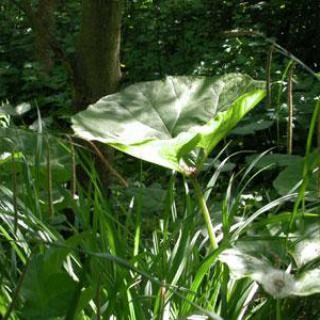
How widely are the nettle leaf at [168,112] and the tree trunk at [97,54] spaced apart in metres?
0.83

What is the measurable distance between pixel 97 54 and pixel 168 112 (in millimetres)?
937

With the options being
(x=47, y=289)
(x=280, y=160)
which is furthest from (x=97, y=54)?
(x=47, y=289)

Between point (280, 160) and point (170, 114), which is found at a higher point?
point (170, 114)

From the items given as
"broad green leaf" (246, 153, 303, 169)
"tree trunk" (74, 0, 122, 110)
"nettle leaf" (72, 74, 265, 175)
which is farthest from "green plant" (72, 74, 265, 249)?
"tree trunk" (74, 0, 122, 110)

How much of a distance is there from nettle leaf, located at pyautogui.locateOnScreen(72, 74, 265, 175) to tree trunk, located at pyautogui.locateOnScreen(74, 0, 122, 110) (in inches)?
32.5

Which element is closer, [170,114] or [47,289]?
[47,289]

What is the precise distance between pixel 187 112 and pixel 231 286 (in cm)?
36

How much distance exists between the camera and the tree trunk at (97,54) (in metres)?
2.27

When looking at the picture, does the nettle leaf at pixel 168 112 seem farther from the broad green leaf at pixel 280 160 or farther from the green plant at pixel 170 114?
the broad green leaf at pixel 280 160

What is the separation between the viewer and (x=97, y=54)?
7.61ft

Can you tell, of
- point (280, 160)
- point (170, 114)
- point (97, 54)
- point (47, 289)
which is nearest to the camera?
point (47, 289)

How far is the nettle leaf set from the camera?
1319 mm

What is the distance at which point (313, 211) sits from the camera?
59.1 inches

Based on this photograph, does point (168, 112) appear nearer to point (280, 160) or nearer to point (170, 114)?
point (170, 114)
